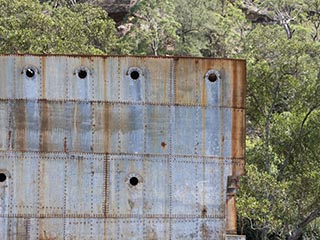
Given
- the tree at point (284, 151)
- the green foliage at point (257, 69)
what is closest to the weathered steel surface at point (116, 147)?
the green foliage at point (257, 69)

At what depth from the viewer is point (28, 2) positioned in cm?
3300

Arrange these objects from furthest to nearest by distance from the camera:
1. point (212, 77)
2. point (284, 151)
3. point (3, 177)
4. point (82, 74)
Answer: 1. point (284, 151)
2. point (212, 77)
3. point (82, 74)
4. point (3, 177)

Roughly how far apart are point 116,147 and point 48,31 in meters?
19.6

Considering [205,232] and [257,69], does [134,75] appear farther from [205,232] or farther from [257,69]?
[257,69]

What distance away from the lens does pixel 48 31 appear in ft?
92.7

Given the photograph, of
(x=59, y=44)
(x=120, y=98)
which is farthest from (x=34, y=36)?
(x=120, y=98)

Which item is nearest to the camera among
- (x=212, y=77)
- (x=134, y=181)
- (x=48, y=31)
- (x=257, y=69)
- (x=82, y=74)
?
(x=134, y=181)

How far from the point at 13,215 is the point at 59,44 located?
16.3 m

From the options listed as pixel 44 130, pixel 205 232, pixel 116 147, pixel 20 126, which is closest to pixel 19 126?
pixel 20 126

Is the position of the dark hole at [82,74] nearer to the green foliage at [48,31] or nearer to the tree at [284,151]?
the tree at [284,151]

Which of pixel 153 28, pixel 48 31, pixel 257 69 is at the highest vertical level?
pixel 153 28

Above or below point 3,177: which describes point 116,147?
above

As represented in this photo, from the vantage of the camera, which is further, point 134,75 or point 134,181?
point 134,75

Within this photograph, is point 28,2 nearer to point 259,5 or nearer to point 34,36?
point 34,36
